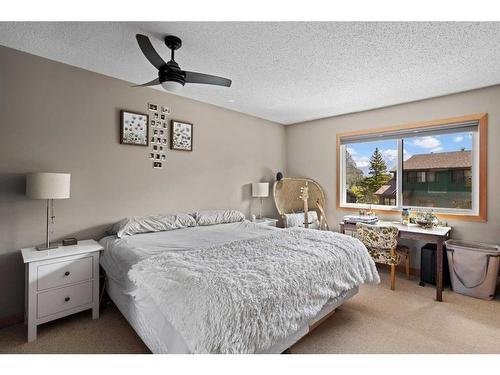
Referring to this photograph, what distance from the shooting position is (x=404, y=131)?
3.61m

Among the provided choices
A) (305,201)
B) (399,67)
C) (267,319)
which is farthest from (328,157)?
(267,319)

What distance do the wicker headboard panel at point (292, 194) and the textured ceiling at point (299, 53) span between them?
1791 millimetres

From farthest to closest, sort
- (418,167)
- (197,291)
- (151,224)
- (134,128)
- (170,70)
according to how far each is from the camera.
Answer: (418,167) < (134,128) < (151,224) < (170,70) < (197,291)

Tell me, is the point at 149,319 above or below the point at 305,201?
below

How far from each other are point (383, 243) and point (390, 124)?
6.14 feet

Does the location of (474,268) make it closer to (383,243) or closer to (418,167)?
(383,243)

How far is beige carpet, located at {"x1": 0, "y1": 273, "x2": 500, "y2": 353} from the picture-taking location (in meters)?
1.91

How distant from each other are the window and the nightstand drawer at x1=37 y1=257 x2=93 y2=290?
3.73 m

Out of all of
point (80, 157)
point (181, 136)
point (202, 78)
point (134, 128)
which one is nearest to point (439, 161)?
point (202, 78)

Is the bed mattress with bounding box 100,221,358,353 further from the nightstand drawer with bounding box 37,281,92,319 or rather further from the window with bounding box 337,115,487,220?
the window with bounding box 337,115,487,220

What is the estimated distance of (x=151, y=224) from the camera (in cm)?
280

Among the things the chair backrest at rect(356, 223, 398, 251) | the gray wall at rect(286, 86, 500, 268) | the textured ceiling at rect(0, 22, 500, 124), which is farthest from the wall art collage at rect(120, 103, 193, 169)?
the chair backrest at rect(356, 223, 398, 251)
